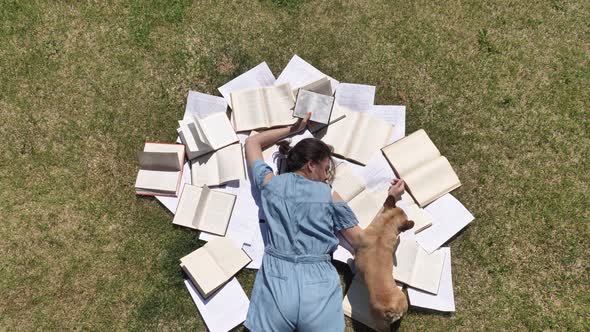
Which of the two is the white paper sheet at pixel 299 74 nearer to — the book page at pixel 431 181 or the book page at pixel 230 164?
the book page at pixel 230 164

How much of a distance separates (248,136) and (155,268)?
1.44 m

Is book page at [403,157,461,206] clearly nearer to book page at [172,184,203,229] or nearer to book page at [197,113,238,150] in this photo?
book page at [197,113,238,150]

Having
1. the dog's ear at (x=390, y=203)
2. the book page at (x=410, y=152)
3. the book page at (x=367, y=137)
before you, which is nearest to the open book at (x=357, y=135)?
the book page at (x=367, y=137)

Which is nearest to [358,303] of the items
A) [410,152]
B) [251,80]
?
[410,152]

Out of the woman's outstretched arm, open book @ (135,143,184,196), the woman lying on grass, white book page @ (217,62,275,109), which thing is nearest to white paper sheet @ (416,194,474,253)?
the woman lying on grass

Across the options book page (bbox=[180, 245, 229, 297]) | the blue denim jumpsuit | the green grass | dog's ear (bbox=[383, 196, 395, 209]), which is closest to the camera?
the blue denim jumpsuit

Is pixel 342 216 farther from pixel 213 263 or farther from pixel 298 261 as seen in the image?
pixel 213 263

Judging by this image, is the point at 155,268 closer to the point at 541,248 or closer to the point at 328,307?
the point at 328,307

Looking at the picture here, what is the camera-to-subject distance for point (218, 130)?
12.2 feet

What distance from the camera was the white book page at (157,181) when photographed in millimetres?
3674

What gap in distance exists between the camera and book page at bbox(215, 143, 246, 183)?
145 inches

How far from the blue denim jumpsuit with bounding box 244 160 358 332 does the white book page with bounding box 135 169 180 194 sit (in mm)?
893

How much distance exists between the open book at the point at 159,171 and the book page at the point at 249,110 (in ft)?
1.91

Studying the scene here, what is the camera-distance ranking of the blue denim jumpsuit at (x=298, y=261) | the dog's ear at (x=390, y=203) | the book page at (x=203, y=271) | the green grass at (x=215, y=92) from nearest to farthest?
the blue denim jumpsuit at (x=298, y=261), the dog's ear at (x=390, y=203), the book page at (x=203, y=271), the green grass at (x=215, y=92)
